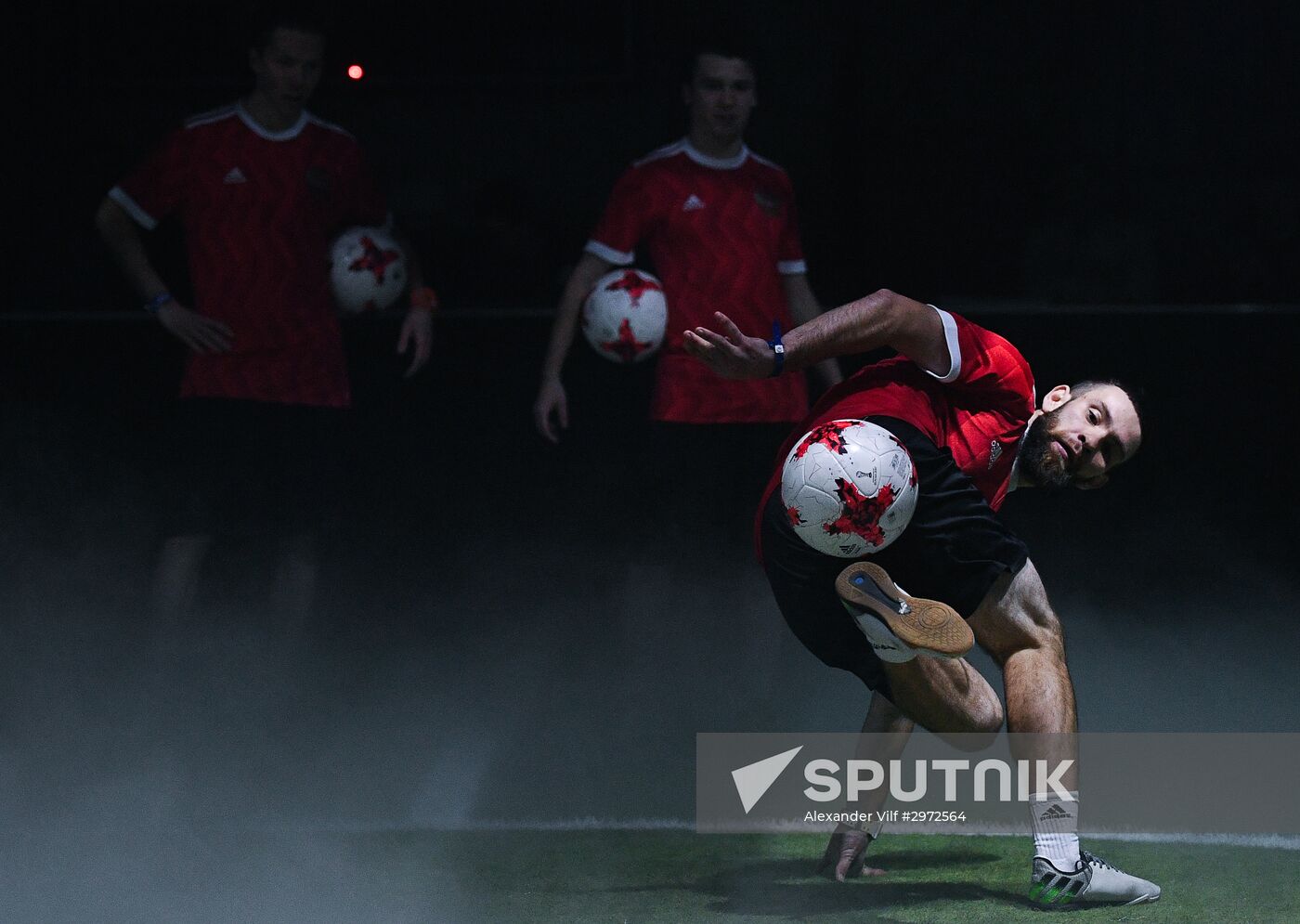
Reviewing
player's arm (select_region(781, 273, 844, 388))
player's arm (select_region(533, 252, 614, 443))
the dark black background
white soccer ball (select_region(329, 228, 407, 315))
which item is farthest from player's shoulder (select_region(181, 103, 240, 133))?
player's arm (select_region(781, 273, 844, 388))

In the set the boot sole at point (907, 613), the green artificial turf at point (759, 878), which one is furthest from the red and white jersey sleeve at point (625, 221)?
the boot sole at point (907, 613)

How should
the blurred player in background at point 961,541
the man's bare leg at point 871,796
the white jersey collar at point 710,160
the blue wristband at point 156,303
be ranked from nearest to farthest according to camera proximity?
the blurred player in background at point 961,541 → the man's bare leg at point 871,796 → the blue wristband at point 156,303 → the white jersey collar at point 710,160

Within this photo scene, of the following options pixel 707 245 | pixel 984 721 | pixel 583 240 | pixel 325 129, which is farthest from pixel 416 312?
pixel 984 721

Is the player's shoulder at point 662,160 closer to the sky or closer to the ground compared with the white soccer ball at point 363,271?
closer to the sky

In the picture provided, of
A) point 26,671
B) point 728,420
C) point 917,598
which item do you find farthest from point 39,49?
point 917,598

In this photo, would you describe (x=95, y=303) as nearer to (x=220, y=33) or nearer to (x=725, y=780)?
(x=220, y=33)

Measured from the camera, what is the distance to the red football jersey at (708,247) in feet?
14.5

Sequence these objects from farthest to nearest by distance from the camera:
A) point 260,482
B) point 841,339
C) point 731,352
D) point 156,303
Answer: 1. point 260,482
2. point 156,303
3. point 841,339
4. point 731,352

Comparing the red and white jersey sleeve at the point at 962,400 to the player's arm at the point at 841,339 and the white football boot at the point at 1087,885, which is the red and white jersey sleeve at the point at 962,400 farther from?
the white football boot at the point at 1087,885

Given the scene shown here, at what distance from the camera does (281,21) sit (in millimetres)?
4363

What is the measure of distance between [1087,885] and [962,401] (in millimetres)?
858

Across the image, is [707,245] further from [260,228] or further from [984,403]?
[984,403]

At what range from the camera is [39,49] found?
5211 mm

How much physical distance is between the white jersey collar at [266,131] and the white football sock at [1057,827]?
2472 millimetres
